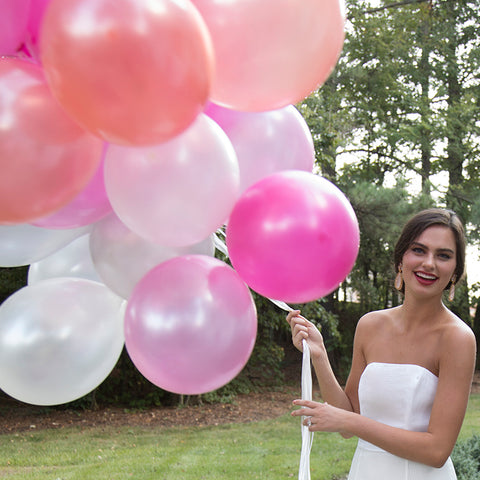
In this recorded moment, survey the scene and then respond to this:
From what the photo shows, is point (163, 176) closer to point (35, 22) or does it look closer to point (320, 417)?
point (35, 22)

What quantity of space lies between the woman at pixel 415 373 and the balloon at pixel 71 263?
0.68 meters

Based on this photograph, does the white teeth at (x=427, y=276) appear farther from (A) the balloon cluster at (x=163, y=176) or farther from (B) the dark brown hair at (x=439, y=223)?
(A) the balloon cluster at (x=163, y=176)

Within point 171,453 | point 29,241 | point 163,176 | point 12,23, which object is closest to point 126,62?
point 163,176

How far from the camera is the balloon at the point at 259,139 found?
1.50 metres

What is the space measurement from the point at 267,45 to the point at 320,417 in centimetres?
109

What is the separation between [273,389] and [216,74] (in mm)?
8868

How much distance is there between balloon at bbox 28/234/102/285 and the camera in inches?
67.4

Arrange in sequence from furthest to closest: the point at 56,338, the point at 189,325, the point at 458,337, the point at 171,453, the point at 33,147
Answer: the point at 171,453, the point at 458,337, the point at 56,338, the point at 189,325, the point at 33,147

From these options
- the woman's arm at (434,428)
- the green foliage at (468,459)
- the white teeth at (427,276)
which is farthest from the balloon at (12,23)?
the green foliage at (468,459)

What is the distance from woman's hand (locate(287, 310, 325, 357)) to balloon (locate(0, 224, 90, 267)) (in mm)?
774

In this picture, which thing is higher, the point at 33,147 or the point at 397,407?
the point at 33,147

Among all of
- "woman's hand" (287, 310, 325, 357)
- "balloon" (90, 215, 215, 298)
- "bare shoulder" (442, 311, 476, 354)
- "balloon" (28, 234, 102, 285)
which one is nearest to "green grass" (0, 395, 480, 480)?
"woman's hand" (287, 310, 325, 357)

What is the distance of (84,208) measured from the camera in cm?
138

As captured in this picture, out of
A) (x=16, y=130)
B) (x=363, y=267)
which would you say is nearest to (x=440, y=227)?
(x=16, y=130)
